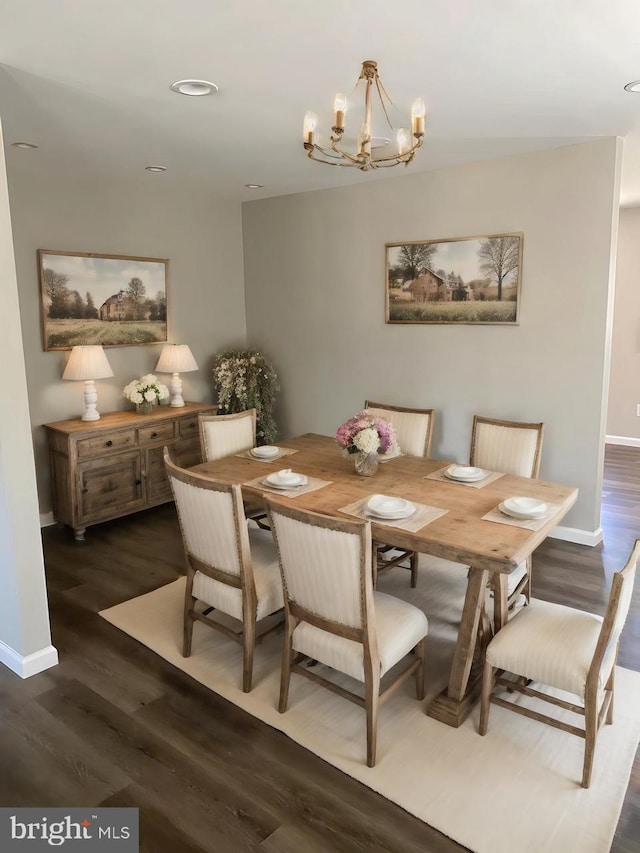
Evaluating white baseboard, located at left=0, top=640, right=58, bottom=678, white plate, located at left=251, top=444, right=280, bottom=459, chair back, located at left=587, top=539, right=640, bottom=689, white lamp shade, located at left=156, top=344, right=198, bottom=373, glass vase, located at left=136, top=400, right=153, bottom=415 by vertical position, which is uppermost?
white lamp shade, located at left=156, top=344, right=198, bottom=373

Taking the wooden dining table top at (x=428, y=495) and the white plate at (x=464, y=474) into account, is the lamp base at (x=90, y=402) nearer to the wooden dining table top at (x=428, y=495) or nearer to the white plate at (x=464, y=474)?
the wooden dining table top at (x=428, y=495)

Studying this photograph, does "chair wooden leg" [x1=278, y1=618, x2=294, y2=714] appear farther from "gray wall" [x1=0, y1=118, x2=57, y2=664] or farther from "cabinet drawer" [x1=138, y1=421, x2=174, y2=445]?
"cabinet drawer" [x1=138, y1=421, x2=174, y2=445]

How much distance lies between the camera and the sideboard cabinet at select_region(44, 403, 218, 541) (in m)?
4.32

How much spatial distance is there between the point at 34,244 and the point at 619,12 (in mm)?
3818

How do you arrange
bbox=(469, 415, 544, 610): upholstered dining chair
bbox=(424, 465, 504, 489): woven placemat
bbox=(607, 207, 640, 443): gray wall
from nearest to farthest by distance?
bbox=(424, 465, 504, 489): woven placemat, bbox=(469, 415, 544, 610): upholstered dining chair, bbox=(607, 207, 640, 443): gray wall

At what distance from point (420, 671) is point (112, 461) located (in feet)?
9.35

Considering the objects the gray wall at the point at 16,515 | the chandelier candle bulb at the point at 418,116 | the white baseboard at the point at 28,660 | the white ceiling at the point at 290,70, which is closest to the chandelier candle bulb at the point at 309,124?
the white ceiling at the point at 290,70

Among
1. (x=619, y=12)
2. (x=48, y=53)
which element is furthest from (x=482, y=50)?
(x=48, y=53)

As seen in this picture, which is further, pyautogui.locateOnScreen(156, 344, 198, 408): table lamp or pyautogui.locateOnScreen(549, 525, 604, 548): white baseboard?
pyautogui.locateOnScreen(156, 344, 198, 408): table lamp

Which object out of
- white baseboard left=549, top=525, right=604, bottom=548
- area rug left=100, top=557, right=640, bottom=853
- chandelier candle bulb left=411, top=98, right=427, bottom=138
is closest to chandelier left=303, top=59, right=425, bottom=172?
chandelier candle bulb left=411, top=98, right=427, bottom=138

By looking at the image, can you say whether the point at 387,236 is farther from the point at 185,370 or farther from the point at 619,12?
the point at 619,12

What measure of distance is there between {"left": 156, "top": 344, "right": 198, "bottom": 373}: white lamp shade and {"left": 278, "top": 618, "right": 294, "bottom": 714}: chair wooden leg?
305cm

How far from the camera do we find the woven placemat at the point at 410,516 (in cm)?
251

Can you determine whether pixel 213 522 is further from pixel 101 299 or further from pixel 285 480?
pixel 101 299
